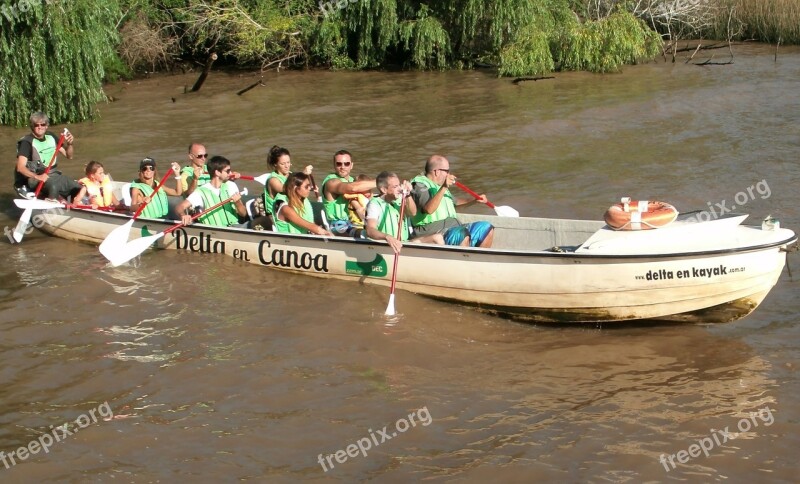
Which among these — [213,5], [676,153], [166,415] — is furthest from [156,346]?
[213,5]

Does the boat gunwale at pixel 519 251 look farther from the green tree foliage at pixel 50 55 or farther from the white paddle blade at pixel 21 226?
the green tree foliage at pixel 50 55


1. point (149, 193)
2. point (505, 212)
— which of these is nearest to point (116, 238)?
point (149, 193)

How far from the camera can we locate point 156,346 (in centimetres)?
872

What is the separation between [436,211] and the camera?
958 centimetres

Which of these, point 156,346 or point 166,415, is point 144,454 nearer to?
point 166,415

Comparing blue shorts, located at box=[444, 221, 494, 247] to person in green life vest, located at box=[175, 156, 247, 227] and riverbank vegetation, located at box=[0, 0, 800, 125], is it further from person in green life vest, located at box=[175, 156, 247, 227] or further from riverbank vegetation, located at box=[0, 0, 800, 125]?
riverbank vegetation, located at box=[0, 0, 800, 125]

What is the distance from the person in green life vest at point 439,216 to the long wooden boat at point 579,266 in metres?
0.39

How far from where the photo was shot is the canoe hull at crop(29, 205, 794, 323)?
810cm

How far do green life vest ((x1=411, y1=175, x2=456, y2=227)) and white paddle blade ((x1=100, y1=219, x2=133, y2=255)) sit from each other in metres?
3.37

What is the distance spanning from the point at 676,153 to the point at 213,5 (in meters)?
13.2

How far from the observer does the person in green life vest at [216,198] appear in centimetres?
1073

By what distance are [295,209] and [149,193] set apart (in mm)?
2084

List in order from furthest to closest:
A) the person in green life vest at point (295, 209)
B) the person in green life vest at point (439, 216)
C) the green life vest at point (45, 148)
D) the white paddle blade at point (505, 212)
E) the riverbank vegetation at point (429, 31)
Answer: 1. the riverbank vegetation at point (429, 31)
2. the green life vest at point (45, 148)
3. the white paddle blade at point (505, 212)
4. the person in green life vest at point (295, 209)
5. the person in green life vest at point (439, 216)

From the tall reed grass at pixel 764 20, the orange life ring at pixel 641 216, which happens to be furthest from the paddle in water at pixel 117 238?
the tall reed grass at pixel 764 20
